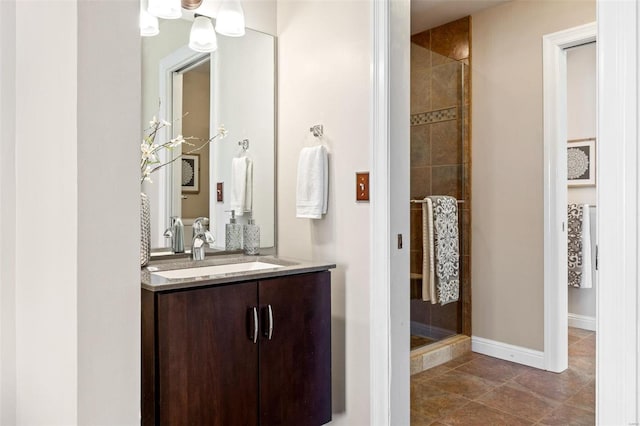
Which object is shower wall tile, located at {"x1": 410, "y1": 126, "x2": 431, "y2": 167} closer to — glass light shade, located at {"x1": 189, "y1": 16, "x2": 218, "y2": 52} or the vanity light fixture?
glass light shade, located at {"x1": 189, "y1": 16, "x2": 218, "y2": 52}

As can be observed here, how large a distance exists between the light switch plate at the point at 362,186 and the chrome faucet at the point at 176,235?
818 millimetres

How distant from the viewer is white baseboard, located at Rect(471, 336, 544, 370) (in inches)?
119

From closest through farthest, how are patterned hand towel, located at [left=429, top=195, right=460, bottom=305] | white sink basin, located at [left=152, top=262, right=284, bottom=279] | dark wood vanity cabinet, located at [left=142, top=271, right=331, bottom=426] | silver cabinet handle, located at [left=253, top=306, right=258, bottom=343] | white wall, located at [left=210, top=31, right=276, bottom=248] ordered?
dark wood vanity cabinet, located at [left=142, top=271, right=331, bottom=426]
silver cabinet handle, located at [left=253, top=306, right=258, bottom=343]
white sink basin, located at [left=152, top=262, right=284, bottom=279]
white wall, located at [left=210, top=31, right=276, bottom=248]
patterned hand towel, located at [left=429, top=195, right=460, bottom=305]

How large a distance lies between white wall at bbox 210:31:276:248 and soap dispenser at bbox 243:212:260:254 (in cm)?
6

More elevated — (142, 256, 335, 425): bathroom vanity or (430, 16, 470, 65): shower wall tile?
(430, 16, 470, 65): shower wall tile

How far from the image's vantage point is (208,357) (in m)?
1.57

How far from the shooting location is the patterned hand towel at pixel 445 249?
3182mm

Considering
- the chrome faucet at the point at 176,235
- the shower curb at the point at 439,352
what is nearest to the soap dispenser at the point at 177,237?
the chrome faucet at the point at 176,235

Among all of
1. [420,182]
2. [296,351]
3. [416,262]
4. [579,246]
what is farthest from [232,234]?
[579,246]

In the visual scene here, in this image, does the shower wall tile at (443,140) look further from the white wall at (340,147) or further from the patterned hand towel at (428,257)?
the white wall at (340,147)

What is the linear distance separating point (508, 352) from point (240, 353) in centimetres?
224
